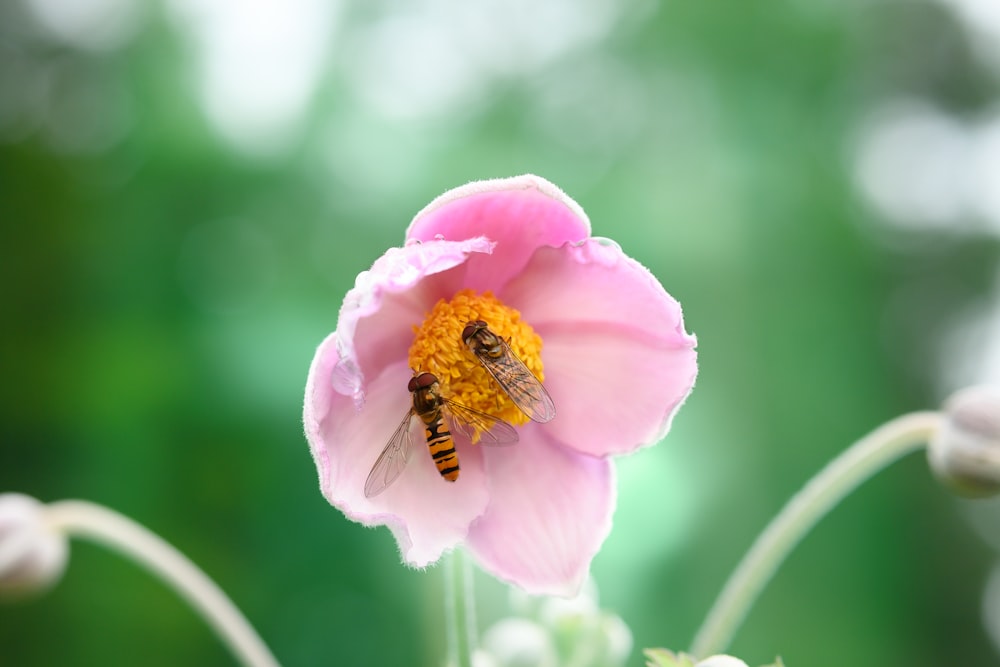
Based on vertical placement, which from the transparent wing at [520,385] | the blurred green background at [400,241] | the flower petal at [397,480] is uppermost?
the blurred green background at [400,241]

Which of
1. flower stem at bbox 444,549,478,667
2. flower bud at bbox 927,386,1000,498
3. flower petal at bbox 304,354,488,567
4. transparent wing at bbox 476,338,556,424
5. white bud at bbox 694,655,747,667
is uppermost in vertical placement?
flower bud at bbox 927,386,1000,498

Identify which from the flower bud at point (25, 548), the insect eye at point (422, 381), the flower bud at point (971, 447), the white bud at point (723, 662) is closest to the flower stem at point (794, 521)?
the flower bud at point (971, 447)

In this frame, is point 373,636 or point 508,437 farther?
point 373,636

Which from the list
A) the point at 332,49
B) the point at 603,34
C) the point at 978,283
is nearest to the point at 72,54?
the point at 332,49

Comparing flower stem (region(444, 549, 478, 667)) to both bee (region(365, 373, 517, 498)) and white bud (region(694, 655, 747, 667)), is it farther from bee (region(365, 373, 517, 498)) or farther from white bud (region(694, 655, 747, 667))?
white bud (region(694, 655, 747, 667))

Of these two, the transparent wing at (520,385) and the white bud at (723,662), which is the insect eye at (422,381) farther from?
the white bud at (723,662)

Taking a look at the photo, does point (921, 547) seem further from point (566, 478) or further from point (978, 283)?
point (566, 478)

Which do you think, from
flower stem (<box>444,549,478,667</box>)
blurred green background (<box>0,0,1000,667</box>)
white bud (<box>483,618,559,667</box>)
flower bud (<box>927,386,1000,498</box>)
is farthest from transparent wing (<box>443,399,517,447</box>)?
blurred green background (<box>0,0,1000,667</box>)
